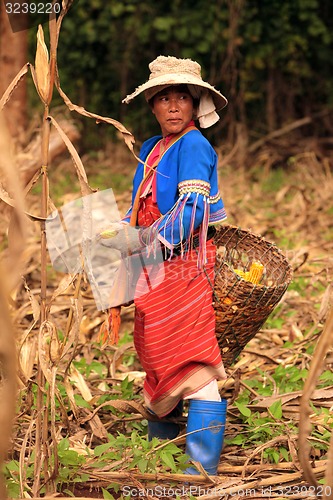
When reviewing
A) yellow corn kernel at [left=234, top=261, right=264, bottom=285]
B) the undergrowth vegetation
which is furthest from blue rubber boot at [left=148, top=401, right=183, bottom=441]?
yellow corn kernel at [left=234, top=261, right=264, bottom=285]

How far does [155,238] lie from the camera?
2523 millimetres

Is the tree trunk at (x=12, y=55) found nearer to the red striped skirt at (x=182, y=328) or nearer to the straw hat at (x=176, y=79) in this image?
the straw hat at (x=176, y=79)

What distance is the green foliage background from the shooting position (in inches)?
367

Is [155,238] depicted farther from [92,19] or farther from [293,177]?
[92,19]

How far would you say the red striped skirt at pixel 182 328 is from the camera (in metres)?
2.58

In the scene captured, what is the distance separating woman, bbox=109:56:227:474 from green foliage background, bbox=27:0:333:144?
6.47 m

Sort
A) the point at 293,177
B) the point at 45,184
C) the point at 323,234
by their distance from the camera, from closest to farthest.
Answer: the point at 45,184, the point at 323,234, the point at 293,177

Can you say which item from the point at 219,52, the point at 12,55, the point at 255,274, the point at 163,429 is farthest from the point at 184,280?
the point at 219,52

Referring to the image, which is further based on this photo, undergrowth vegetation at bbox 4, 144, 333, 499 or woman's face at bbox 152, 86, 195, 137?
woman's face at bbox 152, 86, 195, 137

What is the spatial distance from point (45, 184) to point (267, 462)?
1224 millimetres

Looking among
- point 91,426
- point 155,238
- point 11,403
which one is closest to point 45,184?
point 155,238

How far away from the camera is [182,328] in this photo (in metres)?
2.59

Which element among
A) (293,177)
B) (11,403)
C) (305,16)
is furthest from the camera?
(305,16)

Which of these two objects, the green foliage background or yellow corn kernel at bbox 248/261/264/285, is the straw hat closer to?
yellow corn kernel at bbox 248/261/264/285
